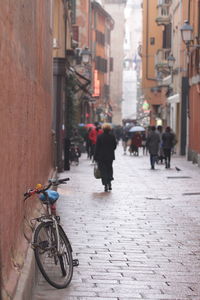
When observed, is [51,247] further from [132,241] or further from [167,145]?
[167,145]

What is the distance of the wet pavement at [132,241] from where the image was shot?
8.30 metres

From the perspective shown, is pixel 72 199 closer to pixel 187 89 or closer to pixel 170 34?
pixel 187 89

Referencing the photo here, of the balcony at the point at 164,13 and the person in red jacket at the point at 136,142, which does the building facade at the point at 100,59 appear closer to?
the balcony at the point at 164,13

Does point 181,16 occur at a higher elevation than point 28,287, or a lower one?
higher

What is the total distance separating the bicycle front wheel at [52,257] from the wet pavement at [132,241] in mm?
144

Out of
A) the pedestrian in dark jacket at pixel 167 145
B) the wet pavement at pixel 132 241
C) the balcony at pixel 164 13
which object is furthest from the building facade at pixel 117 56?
the wet pavement at pixel 132 241

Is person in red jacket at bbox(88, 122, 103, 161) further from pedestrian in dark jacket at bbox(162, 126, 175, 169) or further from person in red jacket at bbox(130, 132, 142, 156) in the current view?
person in red jacket at bbox(130, 132, 142, 156)

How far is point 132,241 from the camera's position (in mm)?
11688

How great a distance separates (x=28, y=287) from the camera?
713 centimetres

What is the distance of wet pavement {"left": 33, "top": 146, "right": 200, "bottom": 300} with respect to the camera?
8305 millimetres

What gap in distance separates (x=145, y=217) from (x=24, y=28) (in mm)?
7019

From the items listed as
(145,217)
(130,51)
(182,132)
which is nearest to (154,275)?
(145,217)

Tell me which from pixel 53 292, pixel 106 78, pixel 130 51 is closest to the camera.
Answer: pixel 53 292

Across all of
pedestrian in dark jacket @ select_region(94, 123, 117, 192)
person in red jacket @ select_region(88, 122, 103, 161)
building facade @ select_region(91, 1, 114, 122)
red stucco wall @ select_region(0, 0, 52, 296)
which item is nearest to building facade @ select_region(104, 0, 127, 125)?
building facade @ select_region(91, 1, 114, 122)
